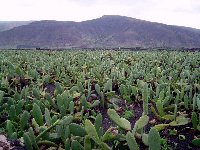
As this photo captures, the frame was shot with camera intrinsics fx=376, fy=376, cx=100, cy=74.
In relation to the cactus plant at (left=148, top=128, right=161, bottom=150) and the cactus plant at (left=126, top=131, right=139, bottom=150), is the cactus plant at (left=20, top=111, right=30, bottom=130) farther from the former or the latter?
the cactus plant at (left=148, top=128, right=161, bottom=150)

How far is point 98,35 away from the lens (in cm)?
10612

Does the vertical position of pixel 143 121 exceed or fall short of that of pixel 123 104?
it exceeds it

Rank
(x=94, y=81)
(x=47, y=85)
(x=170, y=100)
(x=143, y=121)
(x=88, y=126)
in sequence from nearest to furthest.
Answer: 1. (x=88, y=126)
2. (x=143, y=121)
3. (x=170, y=100)
4. (x=94, y=81)
5. (x=47, y=85)

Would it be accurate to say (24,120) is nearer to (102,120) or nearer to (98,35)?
(102,120)

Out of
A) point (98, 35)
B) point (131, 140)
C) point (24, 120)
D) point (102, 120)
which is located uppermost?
point (131, 140)

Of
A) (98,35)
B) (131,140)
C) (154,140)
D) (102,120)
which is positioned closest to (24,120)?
(102,120)

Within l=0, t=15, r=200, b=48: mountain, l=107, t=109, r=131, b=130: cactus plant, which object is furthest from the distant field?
l=0, t=15, r=200, b=48: mountain

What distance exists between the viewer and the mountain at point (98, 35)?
97.5m

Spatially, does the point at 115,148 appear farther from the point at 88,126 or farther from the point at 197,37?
the point at 197,37

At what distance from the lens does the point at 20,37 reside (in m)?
102

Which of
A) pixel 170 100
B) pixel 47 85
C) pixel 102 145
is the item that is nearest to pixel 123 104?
pixel 170 100

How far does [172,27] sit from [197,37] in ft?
26.0

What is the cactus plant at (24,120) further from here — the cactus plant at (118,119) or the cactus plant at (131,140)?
the cactus plant at (131,140)

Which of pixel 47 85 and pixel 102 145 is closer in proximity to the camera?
pixel 102 145
